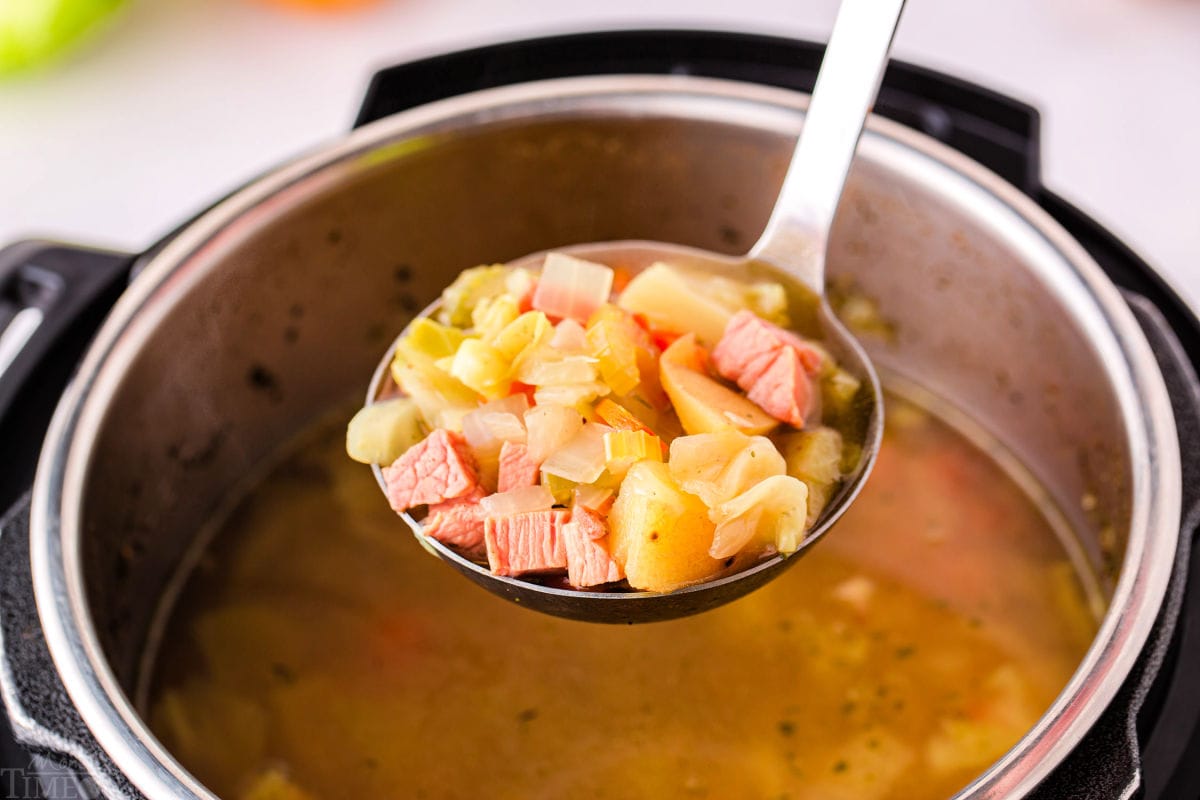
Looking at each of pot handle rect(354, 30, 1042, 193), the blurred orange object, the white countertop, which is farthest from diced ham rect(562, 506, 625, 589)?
the blurred orange object

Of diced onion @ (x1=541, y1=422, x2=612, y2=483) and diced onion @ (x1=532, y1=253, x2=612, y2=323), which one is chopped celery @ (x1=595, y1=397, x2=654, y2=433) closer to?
diced onion @ (x1=541, y1=422, x2=612, y2=483)

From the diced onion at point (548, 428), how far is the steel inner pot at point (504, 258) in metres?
0.39

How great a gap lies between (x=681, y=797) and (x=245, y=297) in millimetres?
717

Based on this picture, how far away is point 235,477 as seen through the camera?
131cm

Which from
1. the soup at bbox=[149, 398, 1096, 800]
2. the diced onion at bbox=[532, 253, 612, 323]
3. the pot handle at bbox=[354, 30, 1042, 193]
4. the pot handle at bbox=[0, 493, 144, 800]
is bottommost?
the soup at bbox=[149, 398, 1096, 800]

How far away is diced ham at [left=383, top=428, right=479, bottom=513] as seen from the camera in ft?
2.81

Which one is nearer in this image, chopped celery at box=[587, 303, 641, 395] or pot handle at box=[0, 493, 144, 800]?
pot handle at box=[0, 493, 144, 800]

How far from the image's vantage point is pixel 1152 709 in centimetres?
81

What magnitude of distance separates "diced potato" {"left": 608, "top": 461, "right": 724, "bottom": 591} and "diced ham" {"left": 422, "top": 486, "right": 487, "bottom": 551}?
12 cm

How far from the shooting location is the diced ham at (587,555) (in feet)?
2.65

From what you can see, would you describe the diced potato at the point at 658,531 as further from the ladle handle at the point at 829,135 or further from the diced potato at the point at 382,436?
the ladle handle at the point at 829,135

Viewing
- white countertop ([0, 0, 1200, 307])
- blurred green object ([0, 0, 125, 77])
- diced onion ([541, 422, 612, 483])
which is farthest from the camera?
blurred green object ([0, 0, 125, 77])

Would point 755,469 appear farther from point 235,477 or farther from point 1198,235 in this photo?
point 1198,235

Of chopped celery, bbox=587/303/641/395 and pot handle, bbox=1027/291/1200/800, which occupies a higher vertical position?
chopped celery, bbox=587/303/641/395
